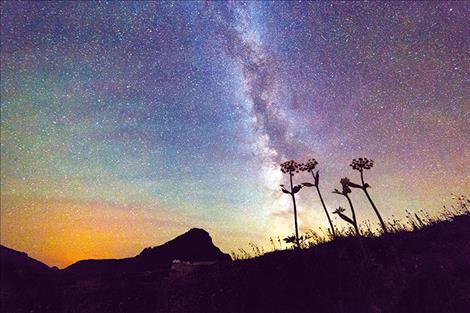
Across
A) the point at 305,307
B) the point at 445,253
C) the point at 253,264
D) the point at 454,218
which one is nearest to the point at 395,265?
the point at 445,253

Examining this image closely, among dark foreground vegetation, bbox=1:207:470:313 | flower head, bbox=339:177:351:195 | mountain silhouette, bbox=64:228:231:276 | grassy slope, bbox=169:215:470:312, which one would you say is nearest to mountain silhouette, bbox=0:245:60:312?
dark foreground vegetation, bbox=1:207:470:313

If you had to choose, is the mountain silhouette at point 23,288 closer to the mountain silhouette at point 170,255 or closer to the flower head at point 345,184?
the mountain silhouette at point 170,255

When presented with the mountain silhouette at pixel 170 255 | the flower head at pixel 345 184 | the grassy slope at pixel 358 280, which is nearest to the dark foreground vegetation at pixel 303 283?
the grassy slope at pixel 358 280

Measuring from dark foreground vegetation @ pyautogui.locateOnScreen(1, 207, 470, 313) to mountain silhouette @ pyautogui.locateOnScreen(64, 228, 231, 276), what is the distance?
8.06 meters

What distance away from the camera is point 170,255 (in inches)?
943

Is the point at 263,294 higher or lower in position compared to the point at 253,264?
lower

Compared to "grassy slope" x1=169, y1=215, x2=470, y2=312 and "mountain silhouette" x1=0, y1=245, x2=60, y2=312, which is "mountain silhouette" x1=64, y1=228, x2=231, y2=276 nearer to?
"mountain silhouette" x1=0, y1=245, x2=60, y2=312

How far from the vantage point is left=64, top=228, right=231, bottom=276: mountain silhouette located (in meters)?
22.0

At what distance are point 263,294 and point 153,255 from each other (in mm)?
17495

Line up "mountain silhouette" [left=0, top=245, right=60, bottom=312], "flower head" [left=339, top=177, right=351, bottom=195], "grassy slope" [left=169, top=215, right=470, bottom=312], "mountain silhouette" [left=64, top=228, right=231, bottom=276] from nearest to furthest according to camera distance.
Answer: "grassy slope" [left=169, top=215, right=470, bottom=312]
"flower head" [left=339, top=177, right=351, bottom=195]
"mountain silhouette" [left=0, top=245, right=60, bottom=312]
"mountain silhouette" [left=64, top=228, right=231, bottom=276]

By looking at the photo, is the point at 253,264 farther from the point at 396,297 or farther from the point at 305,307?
the point at 396,297

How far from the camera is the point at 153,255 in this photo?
24109 millimetres

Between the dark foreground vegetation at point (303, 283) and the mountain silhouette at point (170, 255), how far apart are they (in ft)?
26.5

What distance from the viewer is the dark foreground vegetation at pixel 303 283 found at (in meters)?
6.71
